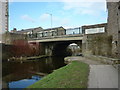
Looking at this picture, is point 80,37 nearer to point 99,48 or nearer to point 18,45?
point 99,48

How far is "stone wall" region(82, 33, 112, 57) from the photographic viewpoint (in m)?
18.0

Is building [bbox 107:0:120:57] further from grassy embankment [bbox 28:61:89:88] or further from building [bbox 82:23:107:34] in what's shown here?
grassy embankment [bbox 28:61:89:88]

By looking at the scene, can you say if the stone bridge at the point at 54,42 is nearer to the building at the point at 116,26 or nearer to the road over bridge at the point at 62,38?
the road over bridge at the point at 62,38

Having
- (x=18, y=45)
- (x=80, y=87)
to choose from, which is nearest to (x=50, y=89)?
(x=80, y=87)

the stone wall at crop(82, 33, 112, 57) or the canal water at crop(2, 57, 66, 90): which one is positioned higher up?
the stone wall at crop(82, 33, 112, 57)

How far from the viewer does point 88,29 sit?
22312 mm

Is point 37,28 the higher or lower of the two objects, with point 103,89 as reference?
higher

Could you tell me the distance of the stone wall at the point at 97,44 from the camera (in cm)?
1802

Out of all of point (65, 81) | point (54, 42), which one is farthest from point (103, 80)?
point (54, 42)

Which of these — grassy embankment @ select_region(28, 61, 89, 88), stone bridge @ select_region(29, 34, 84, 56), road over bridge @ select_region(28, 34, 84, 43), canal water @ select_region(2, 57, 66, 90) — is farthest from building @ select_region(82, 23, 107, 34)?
grassy embankment @ select_region(28, 61, 89, 88)

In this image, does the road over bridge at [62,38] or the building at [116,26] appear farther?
the road over bridge at [62,38]

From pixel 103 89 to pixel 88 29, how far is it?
1825 cm

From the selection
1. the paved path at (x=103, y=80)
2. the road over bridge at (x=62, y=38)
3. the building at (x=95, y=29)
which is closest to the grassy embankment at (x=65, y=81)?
the paved path at (x=103, y=80)

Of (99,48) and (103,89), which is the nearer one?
(103,89)
